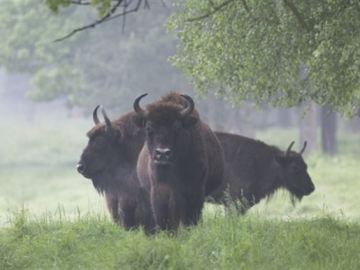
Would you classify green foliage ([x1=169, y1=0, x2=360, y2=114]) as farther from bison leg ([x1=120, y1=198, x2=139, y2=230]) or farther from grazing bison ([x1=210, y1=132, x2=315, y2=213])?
bison leg ([x1=120, y1=198, x2=139, y2=230])

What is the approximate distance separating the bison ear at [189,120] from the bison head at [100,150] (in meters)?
1.69

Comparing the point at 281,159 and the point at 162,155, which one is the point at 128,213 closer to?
the point at 162,155

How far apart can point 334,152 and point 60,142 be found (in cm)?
1840

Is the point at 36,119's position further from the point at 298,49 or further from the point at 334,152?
the point at 298,49

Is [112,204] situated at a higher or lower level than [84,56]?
lower

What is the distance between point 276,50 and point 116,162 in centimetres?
283

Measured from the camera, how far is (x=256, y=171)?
1794cm

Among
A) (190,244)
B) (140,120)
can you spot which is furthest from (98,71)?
(190,244)

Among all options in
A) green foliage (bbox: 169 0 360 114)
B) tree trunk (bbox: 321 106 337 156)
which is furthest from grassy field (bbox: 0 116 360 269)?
tree trunk (bbox: 321 106 337 156)

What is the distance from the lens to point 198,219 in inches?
542

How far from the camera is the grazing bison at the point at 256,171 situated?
17250mm

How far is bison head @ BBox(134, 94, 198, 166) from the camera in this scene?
13234 millimetres

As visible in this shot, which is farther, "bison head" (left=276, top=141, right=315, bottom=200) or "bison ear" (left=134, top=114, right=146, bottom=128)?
"bison head" (left=276, top=141, right=315, bottom=200)

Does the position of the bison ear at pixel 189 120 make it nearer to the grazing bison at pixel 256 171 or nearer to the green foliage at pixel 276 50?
the green foliage at pixel 276 50
